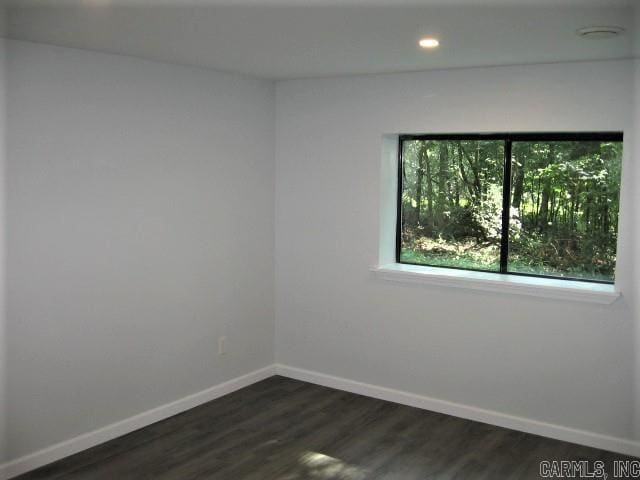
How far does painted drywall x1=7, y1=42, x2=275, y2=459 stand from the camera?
372cm

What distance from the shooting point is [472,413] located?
15.2 ft

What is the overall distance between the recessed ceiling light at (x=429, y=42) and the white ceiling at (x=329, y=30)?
4cm

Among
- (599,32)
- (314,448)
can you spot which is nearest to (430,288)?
(314,448)

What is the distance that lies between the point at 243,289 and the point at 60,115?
1.91 metres

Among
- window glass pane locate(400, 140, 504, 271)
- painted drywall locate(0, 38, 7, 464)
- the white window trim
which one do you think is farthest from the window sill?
painted drywall locate(0, 38, 7, 464)

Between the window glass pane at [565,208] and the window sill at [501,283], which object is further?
the window glass pane at [565,208]

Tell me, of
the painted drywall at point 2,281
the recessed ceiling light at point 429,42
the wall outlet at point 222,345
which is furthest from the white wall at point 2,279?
the recessed ceiling light at point 429,42

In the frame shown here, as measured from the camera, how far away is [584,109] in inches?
162

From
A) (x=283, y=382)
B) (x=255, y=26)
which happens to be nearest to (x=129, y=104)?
(x=255, y=26)

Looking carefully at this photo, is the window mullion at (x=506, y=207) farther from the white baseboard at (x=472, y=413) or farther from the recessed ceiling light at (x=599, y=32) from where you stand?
the recessed ceiling light at (x=599, y=32)

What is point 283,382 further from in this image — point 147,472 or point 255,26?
point 255,26

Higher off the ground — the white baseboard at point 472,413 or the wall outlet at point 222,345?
the wall outlet at point 222,345

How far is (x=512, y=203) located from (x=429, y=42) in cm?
155

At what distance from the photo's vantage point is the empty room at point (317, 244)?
365 cm
